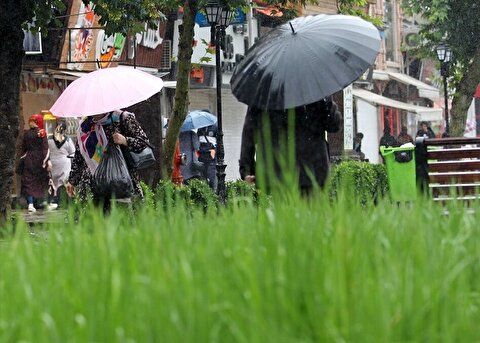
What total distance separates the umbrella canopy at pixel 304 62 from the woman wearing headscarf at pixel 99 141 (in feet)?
7.27

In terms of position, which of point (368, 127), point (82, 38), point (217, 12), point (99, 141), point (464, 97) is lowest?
point (99, 141)

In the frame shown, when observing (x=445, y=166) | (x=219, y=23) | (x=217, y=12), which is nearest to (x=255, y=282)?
(x=445, y=166)

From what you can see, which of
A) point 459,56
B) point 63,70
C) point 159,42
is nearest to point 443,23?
point 459,56

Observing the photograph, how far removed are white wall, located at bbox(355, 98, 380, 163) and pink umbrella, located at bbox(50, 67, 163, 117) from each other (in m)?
39.7

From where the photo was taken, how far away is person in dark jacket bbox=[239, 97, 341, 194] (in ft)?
28.2

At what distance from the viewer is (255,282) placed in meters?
3.67

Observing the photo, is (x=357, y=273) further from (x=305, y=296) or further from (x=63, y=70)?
(x=63, y=70)

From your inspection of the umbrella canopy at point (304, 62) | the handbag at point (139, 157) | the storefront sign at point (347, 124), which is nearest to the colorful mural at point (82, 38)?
the storefront sign at point (347, 124)

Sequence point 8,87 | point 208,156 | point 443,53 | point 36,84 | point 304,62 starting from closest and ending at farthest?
point 304,62 → point 8,87 → point 208,156 → point 36,84 → point 443,53

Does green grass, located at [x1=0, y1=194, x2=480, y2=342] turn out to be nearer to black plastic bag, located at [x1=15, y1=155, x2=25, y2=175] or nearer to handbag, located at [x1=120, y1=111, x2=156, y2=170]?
handbag, located at [x1=120, y1=111, x2=156, y2=170]

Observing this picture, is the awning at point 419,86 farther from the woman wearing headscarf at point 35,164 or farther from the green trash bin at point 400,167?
the green trash bin at point 400,167

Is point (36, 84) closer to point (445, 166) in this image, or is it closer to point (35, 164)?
point (35, 164)

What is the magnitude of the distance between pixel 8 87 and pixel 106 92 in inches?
65.4

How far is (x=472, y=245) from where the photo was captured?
4.70 meters
